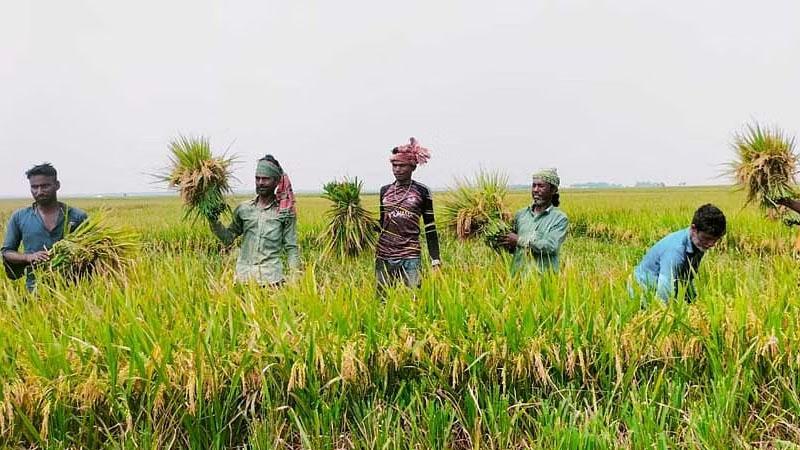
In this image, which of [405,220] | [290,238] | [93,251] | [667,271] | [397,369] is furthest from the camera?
[405,220]

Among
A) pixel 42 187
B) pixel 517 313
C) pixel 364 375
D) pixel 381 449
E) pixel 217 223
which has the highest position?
pixel 42 187

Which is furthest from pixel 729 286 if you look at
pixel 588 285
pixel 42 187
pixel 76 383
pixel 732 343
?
pixel 42 187

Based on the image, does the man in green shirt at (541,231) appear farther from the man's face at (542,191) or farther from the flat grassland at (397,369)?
the flat grassland at (397,369)

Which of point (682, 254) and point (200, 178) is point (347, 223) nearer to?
point (200, 178)

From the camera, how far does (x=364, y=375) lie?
2285 millimetres

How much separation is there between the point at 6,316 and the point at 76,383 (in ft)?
2.58

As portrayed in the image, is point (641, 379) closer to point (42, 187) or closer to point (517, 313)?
point (517, 313)

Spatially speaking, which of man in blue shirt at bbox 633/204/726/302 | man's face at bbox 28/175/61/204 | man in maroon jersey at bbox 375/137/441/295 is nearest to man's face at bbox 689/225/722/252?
man in blue shirt at bbox 633/204/726/302

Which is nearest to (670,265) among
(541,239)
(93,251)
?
(541,239)

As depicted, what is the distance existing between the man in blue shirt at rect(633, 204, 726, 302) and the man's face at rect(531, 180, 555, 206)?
0.75 m

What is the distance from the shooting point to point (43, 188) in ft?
11.3

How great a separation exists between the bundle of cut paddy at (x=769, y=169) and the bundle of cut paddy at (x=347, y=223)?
3.57 metres

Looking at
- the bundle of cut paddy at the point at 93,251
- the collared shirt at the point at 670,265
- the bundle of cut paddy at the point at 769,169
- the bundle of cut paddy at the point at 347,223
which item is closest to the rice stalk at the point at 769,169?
the bundle of cut paddy at the point at 769,169

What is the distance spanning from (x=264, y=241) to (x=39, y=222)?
1.61 metres
